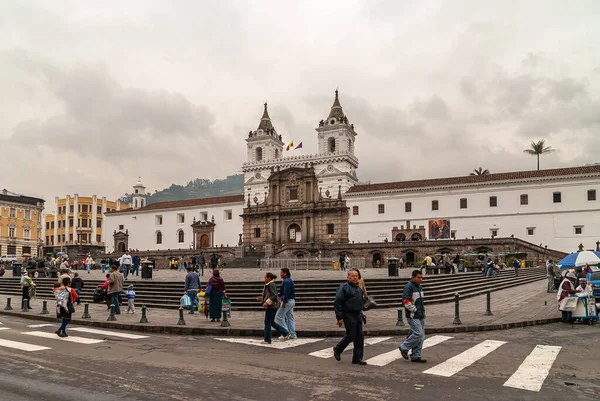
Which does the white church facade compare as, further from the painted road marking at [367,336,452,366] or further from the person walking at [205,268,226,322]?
the painted road marking at [367,336,452,366]

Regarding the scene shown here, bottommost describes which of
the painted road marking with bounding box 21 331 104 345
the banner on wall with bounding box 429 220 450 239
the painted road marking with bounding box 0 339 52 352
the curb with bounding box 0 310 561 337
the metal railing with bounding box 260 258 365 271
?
the curb with bounding box 0 310 561 337

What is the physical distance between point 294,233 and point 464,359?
173 ft

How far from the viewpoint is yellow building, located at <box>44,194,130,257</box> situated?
82.4 metres

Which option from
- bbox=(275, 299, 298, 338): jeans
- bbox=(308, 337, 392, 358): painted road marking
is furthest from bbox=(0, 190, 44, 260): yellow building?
bbox=(308, 337, 392, 358): painted road marking

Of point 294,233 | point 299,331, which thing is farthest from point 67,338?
point 294,233

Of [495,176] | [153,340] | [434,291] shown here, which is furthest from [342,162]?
[153,340]

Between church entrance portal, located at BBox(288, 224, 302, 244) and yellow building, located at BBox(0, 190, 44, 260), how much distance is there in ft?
127

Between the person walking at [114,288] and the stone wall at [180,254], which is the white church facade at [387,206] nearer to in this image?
the stone wall at [180,254]

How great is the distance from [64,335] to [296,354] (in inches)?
233

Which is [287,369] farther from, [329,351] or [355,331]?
[329,351]

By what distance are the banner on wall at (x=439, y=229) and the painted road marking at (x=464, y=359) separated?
42473 millimetres

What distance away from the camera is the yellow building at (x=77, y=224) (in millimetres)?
82375

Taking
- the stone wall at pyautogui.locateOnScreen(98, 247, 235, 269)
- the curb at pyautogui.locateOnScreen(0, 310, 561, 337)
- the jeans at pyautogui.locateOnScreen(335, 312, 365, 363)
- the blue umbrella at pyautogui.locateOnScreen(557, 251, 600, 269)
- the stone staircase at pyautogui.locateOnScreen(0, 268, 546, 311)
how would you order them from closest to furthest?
Result: the jeans at pyautogui.locateOnScreen(335, 312, 365, 363) < the curb at pyautogui.locateOnScreen(0, 310, 561, 337) < the blue umbrella at pyautogui.locateOnScreen(557, 251, 600, 269) < the stone staircase at pyautogui.locateOnScreen(0, 268, 546, 311) < the stone wall at pyautogui.locateOnScreen(98, 247, 235, 269)

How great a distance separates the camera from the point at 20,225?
7112 cm
